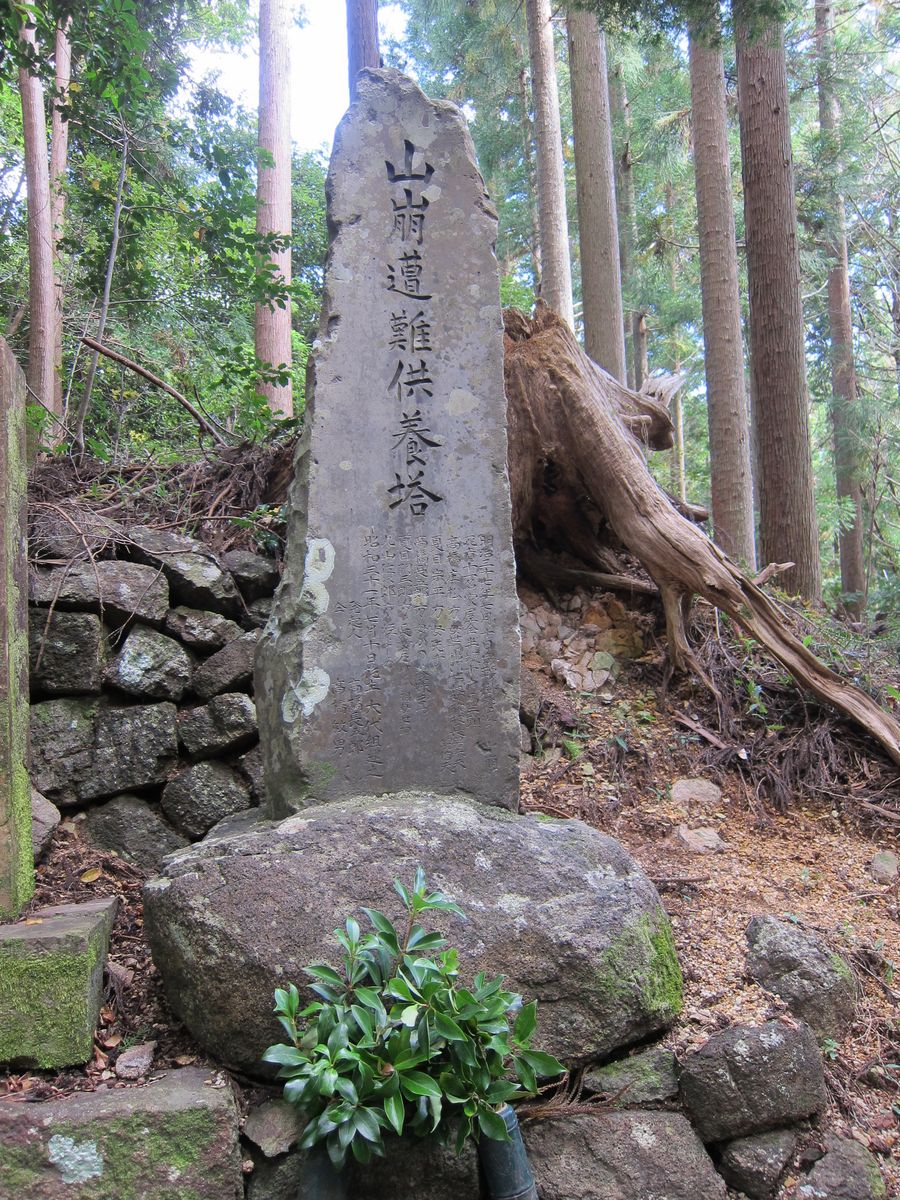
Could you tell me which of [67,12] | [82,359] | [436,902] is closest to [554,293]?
[82,359]

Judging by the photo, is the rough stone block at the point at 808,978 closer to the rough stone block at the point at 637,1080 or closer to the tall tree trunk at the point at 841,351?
the rough stone block at the point at 637,1080

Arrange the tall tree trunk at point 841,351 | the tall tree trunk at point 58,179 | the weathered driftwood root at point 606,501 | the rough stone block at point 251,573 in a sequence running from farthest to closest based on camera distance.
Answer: the tall tree trunk at point 841,351 < the tall tree trunk at point 58,179 < the rough stone block at point 251,573 < the weathered driftwood root at point 606,501

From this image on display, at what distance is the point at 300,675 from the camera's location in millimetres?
3244

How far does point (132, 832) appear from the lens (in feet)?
13.3

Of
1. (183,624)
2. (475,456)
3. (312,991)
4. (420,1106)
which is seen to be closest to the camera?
(420,1106)

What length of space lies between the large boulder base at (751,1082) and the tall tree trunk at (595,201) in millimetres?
6390

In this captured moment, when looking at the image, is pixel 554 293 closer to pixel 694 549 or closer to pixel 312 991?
pixel 694 549

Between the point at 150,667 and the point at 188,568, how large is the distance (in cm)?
56

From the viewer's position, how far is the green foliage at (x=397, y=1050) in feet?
7.03

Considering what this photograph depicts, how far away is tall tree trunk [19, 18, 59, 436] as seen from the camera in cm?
625

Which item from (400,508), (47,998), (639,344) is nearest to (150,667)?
(400,508)

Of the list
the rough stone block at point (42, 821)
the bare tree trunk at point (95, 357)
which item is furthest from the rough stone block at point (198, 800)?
the bare tree trunk at point (95, 357)

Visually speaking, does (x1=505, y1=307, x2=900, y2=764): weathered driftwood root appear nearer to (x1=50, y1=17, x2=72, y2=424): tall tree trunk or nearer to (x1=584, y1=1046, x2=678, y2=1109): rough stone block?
(x1=584, y1=1046, x2=678, y2=1109): rough stone block

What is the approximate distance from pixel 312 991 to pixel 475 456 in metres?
1.98
